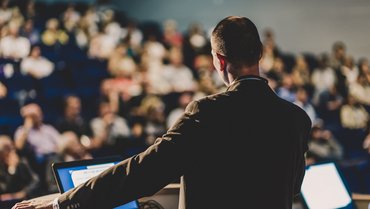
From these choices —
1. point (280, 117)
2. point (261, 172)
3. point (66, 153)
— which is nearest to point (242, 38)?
point (280, 117)

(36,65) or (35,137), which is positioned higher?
(36,65)

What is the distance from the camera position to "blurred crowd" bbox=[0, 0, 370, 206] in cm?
595

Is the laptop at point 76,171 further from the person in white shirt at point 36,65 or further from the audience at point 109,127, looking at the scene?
the person in white shirt at point 36,65

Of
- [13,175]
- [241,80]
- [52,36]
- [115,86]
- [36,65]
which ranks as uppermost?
[241,80]

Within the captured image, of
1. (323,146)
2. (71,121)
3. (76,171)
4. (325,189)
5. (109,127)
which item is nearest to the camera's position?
(76,171)

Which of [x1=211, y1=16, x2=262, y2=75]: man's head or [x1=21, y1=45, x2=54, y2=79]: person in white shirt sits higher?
[x1=211, y1=16, x2=262, y2=75]: man's head

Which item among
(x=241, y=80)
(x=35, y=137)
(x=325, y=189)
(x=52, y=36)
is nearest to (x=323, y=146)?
(x=35, y=137)

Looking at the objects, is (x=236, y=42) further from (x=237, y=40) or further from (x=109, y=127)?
(x=109, y=127)

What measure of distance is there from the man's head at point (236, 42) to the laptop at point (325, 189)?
3.40 feet

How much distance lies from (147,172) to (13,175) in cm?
385

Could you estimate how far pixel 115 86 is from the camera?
24.3ft

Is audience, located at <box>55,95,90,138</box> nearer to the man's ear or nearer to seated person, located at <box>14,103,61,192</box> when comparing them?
seated person, located at <box>14,103,61,192</box>

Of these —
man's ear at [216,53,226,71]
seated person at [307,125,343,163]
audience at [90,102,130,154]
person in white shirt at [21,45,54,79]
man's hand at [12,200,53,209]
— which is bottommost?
seated person at [307,125,343,163]

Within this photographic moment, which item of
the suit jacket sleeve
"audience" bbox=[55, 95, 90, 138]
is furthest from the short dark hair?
"audience" bbox=[55, 95, 90, 138]
